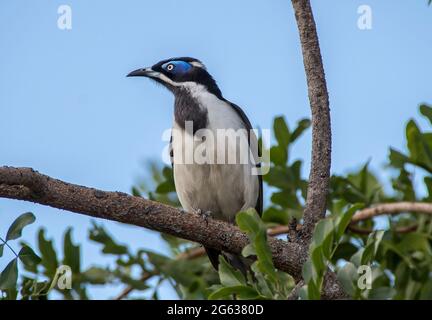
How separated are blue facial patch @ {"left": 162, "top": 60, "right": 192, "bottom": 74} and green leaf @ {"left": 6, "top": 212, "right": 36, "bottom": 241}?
12.3ft

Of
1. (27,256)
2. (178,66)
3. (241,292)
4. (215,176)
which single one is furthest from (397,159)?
(27,256)

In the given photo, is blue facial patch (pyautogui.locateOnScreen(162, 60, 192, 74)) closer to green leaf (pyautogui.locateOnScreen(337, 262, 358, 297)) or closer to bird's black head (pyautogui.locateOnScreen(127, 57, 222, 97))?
bird's black head (pyautogui.locateOnScreen(127, 57, 222, 97))

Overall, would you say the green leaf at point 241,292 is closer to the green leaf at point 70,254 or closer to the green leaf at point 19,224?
the green leaf at point 19,224

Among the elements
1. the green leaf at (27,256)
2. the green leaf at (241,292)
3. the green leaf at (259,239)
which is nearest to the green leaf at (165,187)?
the green leaf at (27,256)

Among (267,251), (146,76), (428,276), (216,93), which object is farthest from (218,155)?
(267,251)

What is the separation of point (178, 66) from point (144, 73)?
0.38m

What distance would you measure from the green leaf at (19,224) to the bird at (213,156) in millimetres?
2430

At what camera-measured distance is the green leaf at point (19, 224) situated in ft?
17.5

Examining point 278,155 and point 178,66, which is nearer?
point 278,155

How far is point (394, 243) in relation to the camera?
759 centimetres

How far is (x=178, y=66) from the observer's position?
29.2 ft

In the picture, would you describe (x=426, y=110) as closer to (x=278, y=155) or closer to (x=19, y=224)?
(x=278, y=155)

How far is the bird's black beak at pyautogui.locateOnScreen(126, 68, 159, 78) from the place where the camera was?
8.95 metres
